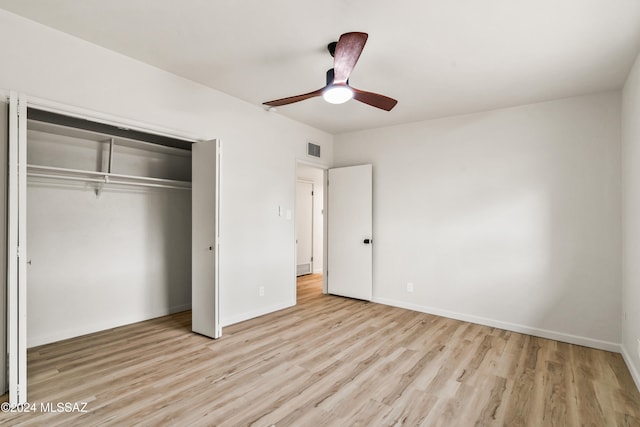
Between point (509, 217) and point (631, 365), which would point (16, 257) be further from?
point (631, 365)

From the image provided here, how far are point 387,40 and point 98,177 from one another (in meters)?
3.13

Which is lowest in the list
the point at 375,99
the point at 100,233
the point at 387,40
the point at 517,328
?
the point at 517,328

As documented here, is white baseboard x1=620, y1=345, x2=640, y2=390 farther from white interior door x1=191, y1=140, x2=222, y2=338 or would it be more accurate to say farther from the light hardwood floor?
white interior door x1=191, y1=140, x2=222, y2=338

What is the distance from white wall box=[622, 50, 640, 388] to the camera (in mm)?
2611

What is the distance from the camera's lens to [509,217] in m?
3.85

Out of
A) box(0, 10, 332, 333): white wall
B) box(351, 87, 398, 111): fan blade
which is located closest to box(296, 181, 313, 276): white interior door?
box(0, 10, 332, 333): white wall

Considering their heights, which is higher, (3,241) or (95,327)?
(3,241)

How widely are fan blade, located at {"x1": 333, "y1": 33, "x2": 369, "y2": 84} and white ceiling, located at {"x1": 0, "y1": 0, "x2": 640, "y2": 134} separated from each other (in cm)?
27

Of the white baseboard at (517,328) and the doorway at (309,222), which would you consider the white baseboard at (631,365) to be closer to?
the white baseboard at (517,328)

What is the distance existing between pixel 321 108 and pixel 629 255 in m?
3.39

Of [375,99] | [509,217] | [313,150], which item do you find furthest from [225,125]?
[509,217]

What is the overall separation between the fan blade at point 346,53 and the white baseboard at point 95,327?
342 centimetres

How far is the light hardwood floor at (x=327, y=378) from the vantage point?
82.7 inches

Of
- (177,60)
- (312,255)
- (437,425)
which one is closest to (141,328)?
(177,60)
